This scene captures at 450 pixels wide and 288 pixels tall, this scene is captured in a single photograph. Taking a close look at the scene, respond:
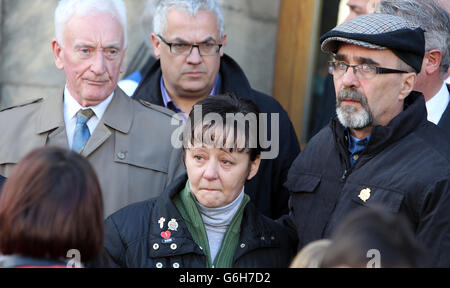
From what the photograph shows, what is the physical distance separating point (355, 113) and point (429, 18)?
3.33ft

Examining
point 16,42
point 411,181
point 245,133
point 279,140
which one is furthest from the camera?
point 16,42

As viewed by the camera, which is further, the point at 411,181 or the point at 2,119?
the point at 2,119

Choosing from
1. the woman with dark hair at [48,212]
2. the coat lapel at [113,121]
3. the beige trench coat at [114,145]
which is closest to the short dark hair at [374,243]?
the woman with dark hair at [48,212]

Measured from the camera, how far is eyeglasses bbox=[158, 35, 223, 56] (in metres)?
4.23

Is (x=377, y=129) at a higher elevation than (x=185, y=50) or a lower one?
lower

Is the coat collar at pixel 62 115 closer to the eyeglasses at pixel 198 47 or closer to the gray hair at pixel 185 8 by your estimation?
the eyeglasses at pixel 198 47

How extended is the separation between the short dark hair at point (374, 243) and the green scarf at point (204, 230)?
37.8 inches

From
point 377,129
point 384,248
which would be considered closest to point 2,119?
point 377,129

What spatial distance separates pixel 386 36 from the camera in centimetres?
309

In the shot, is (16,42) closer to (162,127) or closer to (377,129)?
(162,127)

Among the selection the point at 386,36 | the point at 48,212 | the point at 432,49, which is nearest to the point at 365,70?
the point at 386,36

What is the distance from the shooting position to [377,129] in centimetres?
303
